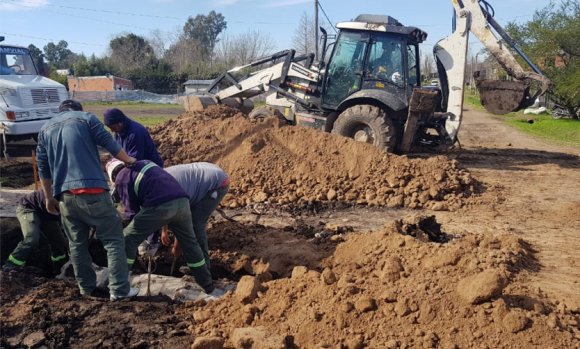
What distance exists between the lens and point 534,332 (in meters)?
3.28

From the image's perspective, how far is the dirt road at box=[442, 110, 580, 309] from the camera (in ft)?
16.6

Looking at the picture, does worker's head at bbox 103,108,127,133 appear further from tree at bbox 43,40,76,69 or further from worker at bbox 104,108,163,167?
tree at bbox 43,40,76,69

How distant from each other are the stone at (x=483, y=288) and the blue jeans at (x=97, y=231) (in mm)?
2737

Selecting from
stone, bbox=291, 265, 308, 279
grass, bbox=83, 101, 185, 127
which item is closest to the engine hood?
grass, bbox=83, 101, 185, 127

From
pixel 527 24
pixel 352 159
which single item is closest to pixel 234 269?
pixel 352 159

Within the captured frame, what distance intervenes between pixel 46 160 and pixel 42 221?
90 cm

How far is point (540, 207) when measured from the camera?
7.47 m

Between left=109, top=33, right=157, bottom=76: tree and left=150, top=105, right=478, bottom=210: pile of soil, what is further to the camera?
left=109, top=33, right=157, bottom=76: tree

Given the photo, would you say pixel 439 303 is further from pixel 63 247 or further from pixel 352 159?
pixel 352 159

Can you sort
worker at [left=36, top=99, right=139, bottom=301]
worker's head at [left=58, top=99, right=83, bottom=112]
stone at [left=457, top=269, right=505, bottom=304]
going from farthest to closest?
worker's head at [left=58, top=99, right=83, bottom=112]
worker at [left=36, top=99, right=139, bottom=301]
stone at [left=457, top=269, right=505, bottom=304]

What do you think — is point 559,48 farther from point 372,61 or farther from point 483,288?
point 483,288

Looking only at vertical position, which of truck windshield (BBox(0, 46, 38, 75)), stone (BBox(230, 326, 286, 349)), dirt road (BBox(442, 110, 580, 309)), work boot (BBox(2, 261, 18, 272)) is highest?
truck windshield (BBox(0, 46, 38, 75))

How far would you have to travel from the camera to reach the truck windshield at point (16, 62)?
11.8m

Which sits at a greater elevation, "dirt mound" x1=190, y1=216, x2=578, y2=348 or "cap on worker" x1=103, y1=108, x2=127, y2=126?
"cap on worker" x1=103, y1=108, x2=127, y2=126
